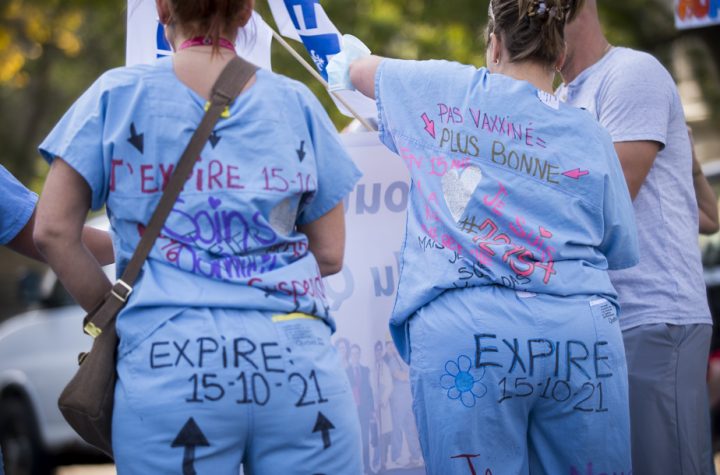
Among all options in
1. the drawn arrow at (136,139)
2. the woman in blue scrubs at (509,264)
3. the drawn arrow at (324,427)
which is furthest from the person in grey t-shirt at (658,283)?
the drawn arrow at (136,139)

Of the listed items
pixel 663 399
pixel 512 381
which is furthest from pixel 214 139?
pixel 663 399

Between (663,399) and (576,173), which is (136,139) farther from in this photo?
(663,399)

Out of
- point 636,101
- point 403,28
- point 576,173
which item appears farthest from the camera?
point 403,28

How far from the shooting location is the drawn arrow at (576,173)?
3.11 m

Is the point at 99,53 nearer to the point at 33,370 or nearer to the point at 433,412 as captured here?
the point at 33,370

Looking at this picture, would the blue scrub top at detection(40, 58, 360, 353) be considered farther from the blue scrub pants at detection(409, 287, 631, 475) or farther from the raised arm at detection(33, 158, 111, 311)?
the blue scrub pants at detection(409, 287, 631, 475)

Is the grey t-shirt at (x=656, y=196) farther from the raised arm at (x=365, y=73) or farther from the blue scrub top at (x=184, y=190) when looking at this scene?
the blue scrub top at (x=184, y=190)

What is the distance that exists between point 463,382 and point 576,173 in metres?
0.64

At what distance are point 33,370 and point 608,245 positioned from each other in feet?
19.3

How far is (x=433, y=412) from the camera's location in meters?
3.06

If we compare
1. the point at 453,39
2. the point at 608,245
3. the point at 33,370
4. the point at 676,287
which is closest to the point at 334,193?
the point at 608,245

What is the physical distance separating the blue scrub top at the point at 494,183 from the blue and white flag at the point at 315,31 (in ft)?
2.60

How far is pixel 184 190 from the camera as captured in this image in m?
2.51

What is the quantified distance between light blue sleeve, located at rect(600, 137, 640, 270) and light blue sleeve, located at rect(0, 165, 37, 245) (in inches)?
61.0
